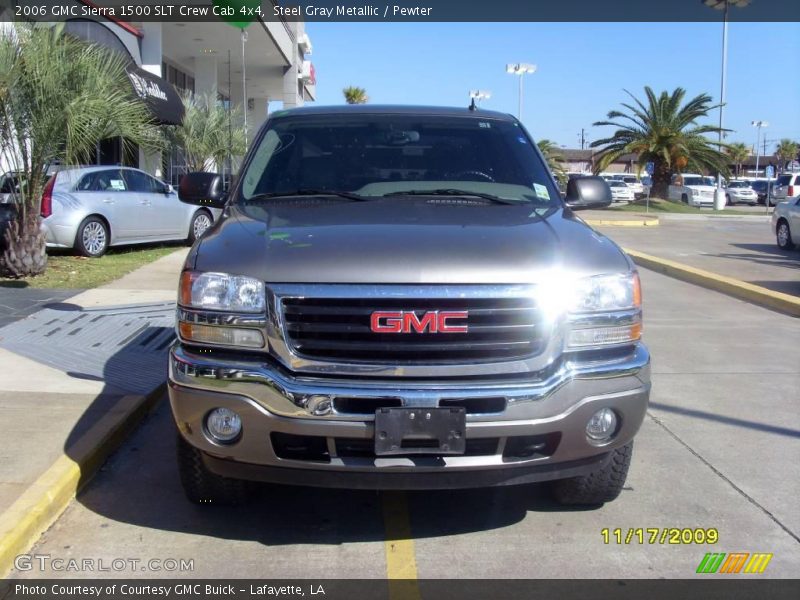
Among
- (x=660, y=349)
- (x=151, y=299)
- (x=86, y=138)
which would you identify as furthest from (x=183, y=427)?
(x=86, y=138)

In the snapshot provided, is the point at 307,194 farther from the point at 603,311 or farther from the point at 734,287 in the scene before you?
the point at 734,287

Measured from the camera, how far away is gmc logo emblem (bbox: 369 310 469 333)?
10.9ft

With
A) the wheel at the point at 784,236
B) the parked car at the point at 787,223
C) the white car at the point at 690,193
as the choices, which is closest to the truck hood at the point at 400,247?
the parked car at the point at 787,223

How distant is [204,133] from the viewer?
23000mm

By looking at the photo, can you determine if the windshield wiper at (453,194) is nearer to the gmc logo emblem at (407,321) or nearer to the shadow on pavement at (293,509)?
the gmc logo emblem at (407,321)

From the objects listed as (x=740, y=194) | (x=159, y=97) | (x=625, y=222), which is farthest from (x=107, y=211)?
(x=740, y=194)

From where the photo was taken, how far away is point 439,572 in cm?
351

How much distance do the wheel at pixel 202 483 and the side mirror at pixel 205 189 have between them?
1683mm

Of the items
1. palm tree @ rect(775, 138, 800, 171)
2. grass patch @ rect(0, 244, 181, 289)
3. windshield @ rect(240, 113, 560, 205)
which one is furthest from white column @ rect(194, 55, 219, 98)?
palm tree @ rect(775, 138, 800, 171)

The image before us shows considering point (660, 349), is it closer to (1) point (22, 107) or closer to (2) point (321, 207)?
(2) point (321, 207)

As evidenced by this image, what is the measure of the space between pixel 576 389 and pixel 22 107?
8545 mm

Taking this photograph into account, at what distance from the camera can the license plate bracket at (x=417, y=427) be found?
327cm

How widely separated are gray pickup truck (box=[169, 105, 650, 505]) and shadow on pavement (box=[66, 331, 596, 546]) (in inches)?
19.1

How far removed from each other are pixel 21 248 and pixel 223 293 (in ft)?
26.3
